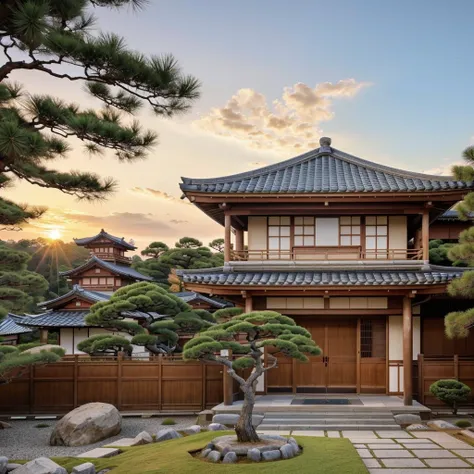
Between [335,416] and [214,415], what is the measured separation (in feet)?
10.6

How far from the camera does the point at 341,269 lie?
57.2 feet

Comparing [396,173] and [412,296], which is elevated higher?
[396,173]

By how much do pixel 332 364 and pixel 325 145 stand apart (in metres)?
7.92

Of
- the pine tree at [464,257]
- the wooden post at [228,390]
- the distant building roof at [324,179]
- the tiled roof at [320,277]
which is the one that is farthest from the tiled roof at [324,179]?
the wooden post at [228,390]

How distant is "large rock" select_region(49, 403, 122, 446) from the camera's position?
13626 millimetres

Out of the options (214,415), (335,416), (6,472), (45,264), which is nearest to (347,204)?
(335,416)

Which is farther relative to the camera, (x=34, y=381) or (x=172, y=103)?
(x=34, y=381)

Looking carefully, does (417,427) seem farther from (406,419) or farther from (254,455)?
(254,455)

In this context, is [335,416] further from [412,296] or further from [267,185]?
[267,185]

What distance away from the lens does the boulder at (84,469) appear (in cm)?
993

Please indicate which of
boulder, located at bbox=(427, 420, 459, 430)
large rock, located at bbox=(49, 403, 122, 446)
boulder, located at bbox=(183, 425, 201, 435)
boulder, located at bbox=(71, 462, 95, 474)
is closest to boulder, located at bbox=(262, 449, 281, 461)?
boulder, located at bbox=(71, 462, 95, 474)

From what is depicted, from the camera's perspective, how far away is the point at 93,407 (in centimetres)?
1461

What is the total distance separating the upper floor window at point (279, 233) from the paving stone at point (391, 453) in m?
7.87

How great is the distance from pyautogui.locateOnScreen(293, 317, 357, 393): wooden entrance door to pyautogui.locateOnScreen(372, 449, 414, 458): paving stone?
19.1ft
